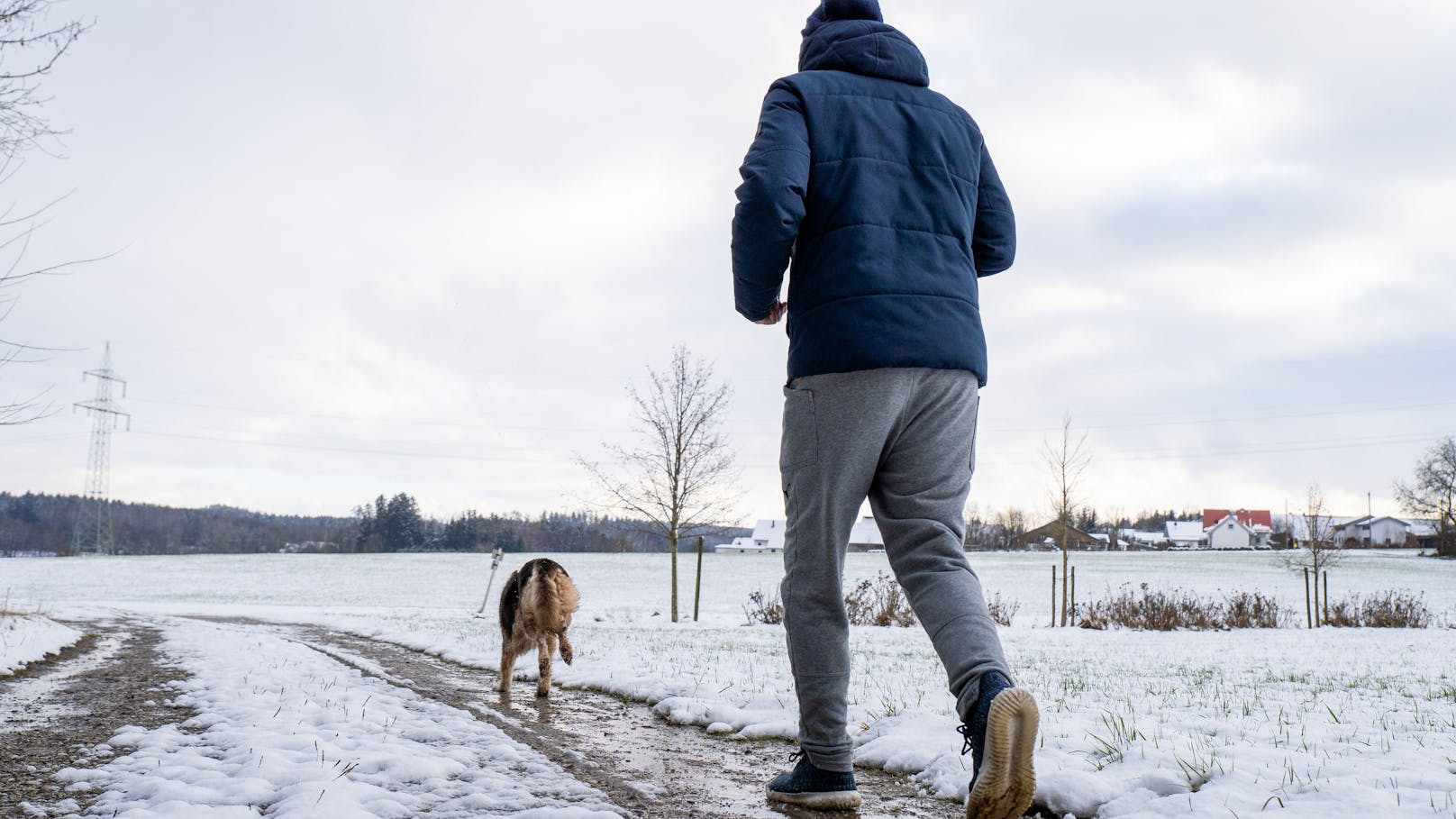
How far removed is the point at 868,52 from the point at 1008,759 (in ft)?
7.09

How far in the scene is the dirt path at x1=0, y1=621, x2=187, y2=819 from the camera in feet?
10.3

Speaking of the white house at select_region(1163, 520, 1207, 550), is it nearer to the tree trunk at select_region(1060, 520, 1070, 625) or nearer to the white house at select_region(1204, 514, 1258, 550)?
the white house at select_region(1204, 514, 1258, 550)

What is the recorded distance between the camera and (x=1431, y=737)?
154 inches

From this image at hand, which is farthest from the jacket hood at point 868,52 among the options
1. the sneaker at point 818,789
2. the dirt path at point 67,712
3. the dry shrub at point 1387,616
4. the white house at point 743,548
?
the white house at point 743,548

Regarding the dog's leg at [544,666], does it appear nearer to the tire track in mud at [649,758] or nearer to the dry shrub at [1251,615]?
the tire track in mud at [649,758]

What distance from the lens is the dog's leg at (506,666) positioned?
6.37 metres

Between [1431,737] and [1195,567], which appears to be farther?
[1195,567]

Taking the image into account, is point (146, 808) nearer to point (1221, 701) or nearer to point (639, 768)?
point (639, 768)

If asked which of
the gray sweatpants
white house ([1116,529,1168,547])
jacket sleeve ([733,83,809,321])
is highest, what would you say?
jacket sleeve ([733,83,809,321])

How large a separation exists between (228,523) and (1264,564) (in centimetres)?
9862

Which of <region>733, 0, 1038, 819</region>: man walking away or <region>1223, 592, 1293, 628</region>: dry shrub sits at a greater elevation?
<region>733, 0, 1038, 819</region>: man walking away

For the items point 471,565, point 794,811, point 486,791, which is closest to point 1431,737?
point 794,811

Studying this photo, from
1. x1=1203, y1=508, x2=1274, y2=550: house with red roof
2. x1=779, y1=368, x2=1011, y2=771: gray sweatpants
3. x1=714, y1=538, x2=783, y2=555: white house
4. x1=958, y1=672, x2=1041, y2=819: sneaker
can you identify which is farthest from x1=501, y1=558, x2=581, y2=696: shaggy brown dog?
x1=1203, y1=508, x2=1274, y2=550: house with red roof

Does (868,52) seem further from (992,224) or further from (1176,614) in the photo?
(1176,614)
